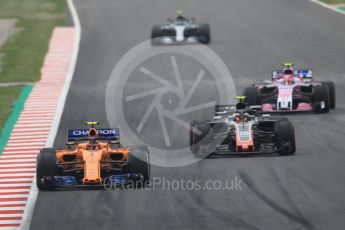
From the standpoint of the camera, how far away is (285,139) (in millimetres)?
25281

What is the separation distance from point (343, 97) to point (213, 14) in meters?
24.7

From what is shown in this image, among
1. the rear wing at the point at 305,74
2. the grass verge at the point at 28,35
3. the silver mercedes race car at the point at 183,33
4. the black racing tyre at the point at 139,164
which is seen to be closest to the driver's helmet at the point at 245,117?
the black racing tyre at the point at 139,164

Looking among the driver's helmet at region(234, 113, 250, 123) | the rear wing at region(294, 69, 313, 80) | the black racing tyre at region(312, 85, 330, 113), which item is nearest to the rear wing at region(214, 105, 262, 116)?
the driver's helmet at region(234, 113, 250, 123)

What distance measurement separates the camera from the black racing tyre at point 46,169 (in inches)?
891

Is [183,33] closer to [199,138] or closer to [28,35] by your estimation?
[28,35]

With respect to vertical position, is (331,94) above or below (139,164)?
above

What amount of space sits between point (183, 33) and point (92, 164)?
1005 inches

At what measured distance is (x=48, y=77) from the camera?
1626 inches

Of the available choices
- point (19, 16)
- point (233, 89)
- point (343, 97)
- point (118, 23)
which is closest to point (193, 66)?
point (233, 89)

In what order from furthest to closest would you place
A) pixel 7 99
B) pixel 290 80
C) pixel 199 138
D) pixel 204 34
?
pixel 204 34, pixel 7 99, pixel 290 80, pixel 199 138

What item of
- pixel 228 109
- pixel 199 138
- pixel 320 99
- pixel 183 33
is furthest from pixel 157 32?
pixel 199 138

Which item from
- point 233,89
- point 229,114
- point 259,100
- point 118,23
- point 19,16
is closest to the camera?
point 229,114

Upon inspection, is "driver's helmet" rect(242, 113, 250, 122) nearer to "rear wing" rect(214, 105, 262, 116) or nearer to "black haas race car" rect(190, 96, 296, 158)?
"black haas race car" rect(190, 96, 296, 158)

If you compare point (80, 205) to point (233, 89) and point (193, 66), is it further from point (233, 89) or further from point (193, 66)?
point (193, 66)
